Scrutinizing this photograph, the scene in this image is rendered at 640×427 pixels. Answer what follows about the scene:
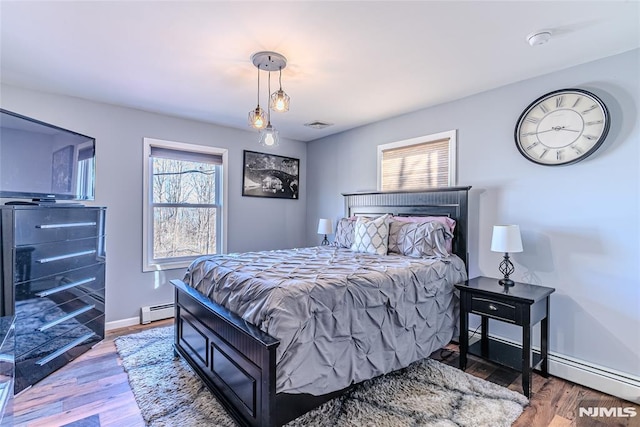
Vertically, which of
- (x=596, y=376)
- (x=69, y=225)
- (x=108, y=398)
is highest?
(x=69, y=225)

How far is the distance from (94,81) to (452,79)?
3178mm

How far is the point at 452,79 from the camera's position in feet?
8.92

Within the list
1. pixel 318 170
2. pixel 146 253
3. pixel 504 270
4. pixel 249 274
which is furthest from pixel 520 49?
pixel 146 253

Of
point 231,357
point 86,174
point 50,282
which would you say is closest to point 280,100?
point 231,357

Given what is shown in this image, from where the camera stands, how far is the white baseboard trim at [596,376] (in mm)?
2166

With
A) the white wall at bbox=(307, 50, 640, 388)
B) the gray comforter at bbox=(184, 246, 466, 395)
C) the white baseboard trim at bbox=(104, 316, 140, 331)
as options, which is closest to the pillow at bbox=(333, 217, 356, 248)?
the gray comforter at bbox=(184, 246, 466, 395)

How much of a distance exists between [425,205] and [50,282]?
3.43 metres

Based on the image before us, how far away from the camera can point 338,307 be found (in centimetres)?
189

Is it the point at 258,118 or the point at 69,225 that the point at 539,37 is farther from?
the point at 69,225

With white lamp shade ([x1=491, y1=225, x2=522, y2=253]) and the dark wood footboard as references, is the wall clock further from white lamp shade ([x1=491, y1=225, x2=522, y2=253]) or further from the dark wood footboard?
the dark wood footboard

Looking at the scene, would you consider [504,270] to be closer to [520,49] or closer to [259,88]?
[520,49]

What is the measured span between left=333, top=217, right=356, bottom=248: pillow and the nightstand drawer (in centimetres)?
147

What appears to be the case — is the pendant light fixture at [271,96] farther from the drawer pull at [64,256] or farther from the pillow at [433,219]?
the drawer pull at [64,256]

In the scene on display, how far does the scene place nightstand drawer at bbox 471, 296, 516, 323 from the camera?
7.43 feet
